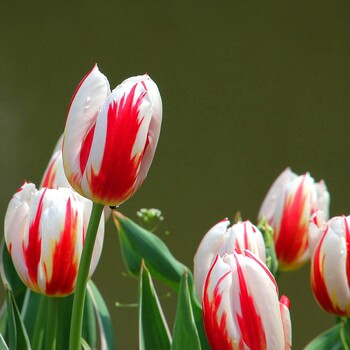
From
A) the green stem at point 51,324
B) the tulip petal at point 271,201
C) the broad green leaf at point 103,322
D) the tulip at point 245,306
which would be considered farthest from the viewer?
the tulip petal at point 271,201

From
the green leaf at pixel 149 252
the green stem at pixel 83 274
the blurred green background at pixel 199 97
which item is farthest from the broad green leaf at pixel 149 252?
the blurred green background at pixel 199 97

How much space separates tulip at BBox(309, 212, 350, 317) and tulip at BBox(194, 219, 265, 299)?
2.5 inches

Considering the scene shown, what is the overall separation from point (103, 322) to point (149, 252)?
70mm

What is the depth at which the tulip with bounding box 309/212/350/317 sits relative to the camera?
2.24 ft

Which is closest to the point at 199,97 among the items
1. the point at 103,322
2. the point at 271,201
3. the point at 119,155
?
the point at 271,201

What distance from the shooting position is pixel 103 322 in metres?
0.79

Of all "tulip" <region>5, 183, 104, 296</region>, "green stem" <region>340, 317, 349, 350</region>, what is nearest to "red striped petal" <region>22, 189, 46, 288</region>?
"tulip" <region>5, 183, 104, 296</region>

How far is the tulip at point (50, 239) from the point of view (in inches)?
25.1

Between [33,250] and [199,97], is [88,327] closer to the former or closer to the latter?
[33,250]

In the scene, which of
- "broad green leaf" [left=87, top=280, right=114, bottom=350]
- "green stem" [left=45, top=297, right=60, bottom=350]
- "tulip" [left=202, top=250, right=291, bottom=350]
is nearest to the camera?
"tulip" [left=202, top=250, right=291, bottom=350]

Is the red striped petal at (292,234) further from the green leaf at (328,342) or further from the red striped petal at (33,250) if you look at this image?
the red striped petal at (33,250)

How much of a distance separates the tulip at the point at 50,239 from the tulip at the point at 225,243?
0.07m

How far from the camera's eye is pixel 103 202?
569mm

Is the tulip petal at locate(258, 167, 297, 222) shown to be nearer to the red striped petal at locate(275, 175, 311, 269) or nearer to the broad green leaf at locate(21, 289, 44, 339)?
the red striped petal at locate(275, 175, 311, 269)
